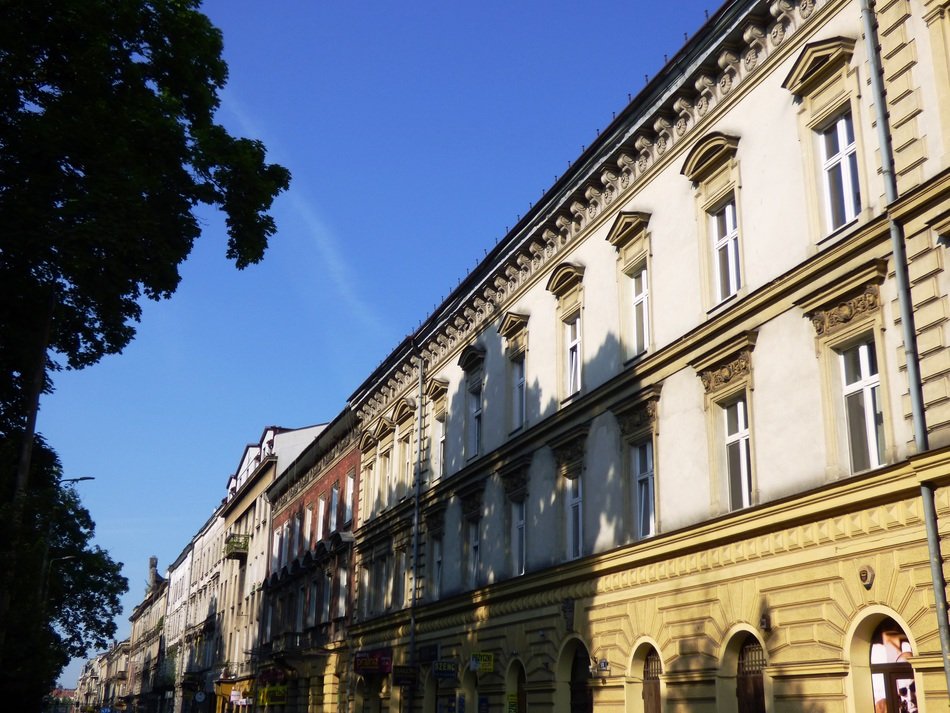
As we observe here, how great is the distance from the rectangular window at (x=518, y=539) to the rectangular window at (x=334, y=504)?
1695 centimetres

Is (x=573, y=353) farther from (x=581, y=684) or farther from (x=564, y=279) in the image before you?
(x=581, y=684)

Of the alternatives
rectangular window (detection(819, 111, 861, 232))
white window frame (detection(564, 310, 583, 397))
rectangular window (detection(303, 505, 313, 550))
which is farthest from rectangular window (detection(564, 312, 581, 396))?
rectangular window (detection(303, 505, 313, 550))

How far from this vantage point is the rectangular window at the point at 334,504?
4067 centimetres

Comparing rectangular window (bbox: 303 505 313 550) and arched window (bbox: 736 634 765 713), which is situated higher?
rectangular window (bbox: 303 505 313 550)

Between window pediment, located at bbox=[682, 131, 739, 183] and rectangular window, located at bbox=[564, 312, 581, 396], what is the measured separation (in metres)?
5.13

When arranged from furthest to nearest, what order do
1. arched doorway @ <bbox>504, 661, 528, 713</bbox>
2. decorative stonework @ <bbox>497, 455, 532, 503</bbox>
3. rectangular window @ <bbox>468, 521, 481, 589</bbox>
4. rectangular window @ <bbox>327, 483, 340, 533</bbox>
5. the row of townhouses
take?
1. rectangular window @ <bbox>327, 483, 340, 533</bbox>
2. rectangular window @ <bbox>468, 521, 481, 589</bbox>
3. decorative stonework @ <bbox>497, 455, 532, 503</bbox>
4. arched doorway @ <bbox>504, 661, 528, 713</bbox>
5. the row of townhouses

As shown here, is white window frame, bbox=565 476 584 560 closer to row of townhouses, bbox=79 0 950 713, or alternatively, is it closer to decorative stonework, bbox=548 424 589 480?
row of townhouses, bbox=79 0 950 713

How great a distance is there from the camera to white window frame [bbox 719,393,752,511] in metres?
16.1

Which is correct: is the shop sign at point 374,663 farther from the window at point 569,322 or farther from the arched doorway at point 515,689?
the window at point 569,322

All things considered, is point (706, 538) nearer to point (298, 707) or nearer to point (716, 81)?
point (716, 81)

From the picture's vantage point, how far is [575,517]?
2167cm

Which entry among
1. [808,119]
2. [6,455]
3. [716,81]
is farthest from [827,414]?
[6,455]

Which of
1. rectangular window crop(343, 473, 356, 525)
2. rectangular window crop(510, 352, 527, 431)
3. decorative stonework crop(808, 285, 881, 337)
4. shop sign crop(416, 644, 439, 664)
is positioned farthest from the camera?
rectangular window crop(343, 473, 356, 525)

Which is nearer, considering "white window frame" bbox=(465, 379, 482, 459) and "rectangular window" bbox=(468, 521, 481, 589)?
"rectangular window" bbox=(468, 521, 481, 589)
